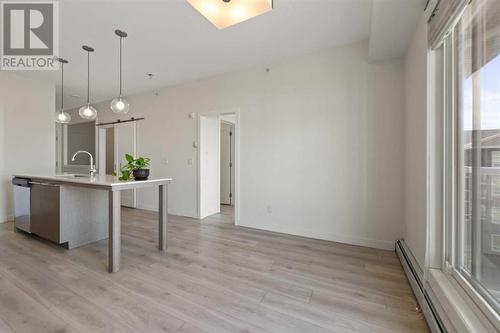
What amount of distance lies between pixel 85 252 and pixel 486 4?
4122mm

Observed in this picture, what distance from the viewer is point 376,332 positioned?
141 cm

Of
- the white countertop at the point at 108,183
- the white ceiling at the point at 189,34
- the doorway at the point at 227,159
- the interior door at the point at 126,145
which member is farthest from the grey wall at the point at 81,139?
the white countertop at the point at 108,183

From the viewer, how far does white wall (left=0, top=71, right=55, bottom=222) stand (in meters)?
3.85

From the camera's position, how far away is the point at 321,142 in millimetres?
3107

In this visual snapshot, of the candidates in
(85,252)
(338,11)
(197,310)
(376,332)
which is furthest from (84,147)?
(376,332)

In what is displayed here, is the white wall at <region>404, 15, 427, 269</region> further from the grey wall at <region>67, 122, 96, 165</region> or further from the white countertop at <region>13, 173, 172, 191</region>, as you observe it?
the grey wall at <region>67, 122, 96, 165</region>

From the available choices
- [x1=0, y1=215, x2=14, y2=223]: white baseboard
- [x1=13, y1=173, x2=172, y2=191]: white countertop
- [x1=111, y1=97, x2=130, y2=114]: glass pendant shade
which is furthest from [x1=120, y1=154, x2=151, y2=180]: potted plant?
[x1=0, y1=215, x2=14, y2=223]: white baseboard

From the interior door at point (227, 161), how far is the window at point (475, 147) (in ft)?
15.0

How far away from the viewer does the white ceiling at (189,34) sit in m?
2.25

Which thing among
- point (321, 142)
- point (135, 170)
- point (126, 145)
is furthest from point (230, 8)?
point (126, 145)

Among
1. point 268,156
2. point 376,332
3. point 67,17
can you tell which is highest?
point 67,17

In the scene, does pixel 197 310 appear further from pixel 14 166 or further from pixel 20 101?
pixel 20 101

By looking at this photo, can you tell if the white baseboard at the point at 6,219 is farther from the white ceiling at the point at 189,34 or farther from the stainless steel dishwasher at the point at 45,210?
the white ceiling at the point at 189,34

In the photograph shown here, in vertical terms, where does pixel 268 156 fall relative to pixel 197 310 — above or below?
above
